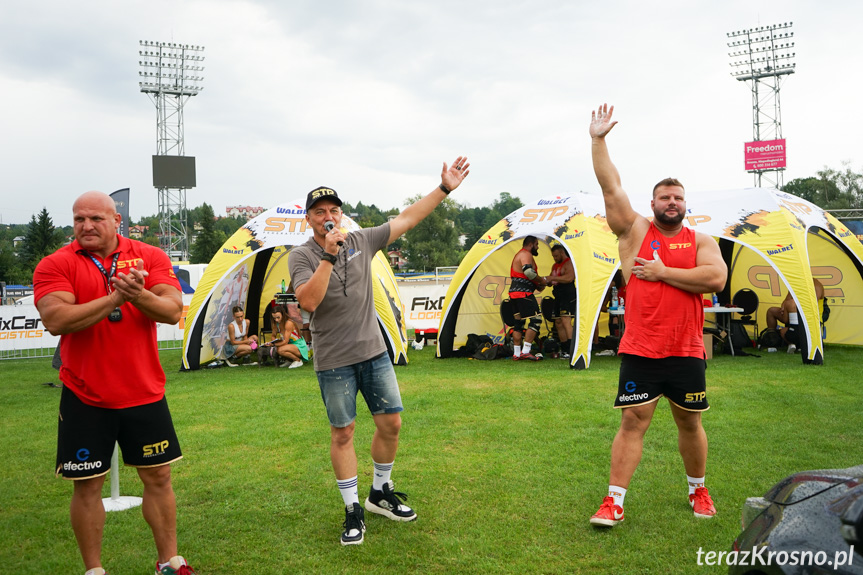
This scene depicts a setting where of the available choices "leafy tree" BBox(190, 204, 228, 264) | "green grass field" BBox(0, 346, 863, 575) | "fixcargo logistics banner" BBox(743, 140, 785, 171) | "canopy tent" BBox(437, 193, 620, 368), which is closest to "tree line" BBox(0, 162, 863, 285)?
"leafy tree" BBox(190, 204, 228, 264)

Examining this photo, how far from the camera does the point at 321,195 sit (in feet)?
12.5

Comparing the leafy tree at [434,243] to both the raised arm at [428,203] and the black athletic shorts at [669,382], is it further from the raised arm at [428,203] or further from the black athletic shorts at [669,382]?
the black athletic shorts at [669,382]

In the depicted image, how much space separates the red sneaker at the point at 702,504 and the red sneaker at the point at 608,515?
53 centimetres

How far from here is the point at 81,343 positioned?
3049 millimetres

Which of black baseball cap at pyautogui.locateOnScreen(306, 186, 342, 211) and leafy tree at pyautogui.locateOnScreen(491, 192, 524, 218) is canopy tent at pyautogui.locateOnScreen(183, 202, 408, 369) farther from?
leafy tree at pyautogui.locateOnScreen(491, 192, 524, 218)

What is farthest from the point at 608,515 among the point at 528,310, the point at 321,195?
the point at 528,310

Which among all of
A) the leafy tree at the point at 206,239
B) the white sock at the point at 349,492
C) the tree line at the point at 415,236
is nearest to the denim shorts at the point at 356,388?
the white sock at the point at 349,492

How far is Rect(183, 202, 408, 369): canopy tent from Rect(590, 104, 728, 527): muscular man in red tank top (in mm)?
6643

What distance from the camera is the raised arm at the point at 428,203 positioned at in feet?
13.6

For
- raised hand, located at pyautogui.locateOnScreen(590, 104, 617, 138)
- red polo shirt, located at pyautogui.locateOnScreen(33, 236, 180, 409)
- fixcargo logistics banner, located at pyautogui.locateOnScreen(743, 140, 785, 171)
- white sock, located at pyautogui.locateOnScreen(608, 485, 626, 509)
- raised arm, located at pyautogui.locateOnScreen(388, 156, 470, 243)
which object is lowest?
white sock, located at pyautogui.locateOnScreen(608, 485, 626, 509)

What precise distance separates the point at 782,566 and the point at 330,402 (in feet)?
8.52

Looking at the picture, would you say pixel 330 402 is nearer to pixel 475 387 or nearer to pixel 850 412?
pixel 475 387

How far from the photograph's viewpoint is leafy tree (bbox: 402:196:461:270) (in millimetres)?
68938

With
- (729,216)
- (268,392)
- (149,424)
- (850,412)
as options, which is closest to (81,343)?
(149,424)
